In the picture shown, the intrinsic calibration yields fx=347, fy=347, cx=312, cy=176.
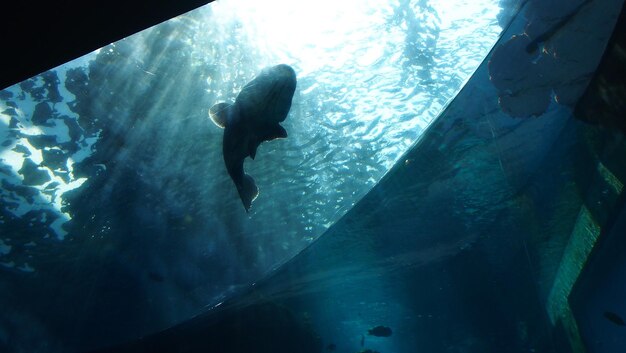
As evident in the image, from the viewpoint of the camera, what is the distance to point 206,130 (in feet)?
24.2

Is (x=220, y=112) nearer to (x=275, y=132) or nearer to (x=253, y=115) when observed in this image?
(x=253, y=115)

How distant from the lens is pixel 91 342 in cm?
1494

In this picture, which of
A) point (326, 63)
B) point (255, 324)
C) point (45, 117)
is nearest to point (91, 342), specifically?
point (255, 324)

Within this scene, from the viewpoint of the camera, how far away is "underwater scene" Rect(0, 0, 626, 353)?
588cm

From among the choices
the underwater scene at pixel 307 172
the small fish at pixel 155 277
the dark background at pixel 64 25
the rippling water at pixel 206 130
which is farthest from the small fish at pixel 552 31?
the small fish at pixel 155 277

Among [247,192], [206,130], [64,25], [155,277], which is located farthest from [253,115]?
[155,277]

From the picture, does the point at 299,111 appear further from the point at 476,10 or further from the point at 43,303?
the point at 43,303

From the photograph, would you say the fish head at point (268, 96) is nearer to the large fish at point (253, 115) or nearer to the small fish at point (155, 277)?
the large fish at point (253, 115)

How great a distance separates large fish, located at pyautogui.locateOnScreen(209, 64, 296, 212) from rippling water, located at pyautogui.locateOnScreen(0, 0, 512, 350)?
255 cm

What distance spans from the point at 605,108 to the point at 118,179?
34.5 feet

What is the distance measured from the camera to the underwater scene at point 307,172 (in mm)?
5879

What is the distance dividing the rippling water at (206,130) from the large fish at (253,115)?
8.38ft

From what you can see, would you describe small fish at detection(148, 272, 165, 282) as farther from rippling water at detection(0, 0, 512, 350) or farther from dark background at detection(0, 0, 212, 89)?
dark background at detection(0, 0, 212, 89)

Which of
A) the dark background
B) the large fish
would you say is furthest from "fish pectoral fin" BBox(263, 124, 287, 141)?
the dark background
